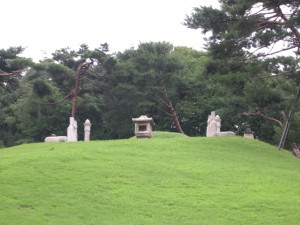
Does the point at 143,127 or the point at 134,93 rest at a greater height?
the point at 134,93

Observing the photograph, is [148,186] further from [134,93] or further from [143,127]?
[134,93]

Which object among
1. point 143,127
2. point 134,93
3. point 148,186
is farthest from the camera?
point 134,93

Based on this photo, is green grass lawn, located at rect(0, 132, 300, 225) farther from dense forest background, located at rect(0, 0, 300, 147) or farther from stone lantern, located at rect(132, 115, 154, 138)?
dense forest background, located at rect(0, 0, 300, 147)

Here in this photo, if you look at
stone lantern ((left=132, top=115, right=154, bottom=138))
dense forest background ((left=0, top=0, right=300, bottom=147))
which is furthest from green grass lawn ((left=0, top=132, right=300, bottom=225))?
dense forest background ((left=0, top=0, right=300, bottom=147))

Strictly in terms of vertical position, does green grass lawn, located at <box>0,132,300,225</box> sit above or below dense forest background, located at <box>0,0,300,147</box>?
below

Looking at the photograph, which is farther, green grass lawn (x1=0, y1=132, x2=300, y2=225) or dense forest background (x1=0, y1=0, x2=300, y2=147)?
dense forest background (x1=0, y1=0, x2=300, y2=147)

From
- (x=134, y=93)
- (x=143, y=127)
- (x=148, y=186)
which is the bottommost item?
(x=148, y=186)

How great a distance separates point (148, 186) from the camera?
49.8 ft

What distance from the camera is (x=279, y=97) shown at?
23281mm

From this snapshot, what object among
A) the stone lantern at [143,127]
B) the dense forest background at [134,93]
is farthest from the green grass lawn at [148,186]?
the dense forest background at [134,93]

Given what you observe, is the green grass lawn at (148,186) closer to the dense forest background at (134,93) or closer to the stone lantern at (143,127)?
the stone lantern at (143,127)

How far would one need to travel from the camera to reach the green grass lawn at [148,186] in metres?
12.5

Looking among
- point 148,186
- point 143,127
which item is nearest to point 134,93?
point 143,127

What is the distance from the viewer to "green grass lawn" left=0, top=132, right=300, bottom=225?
12.5 m
